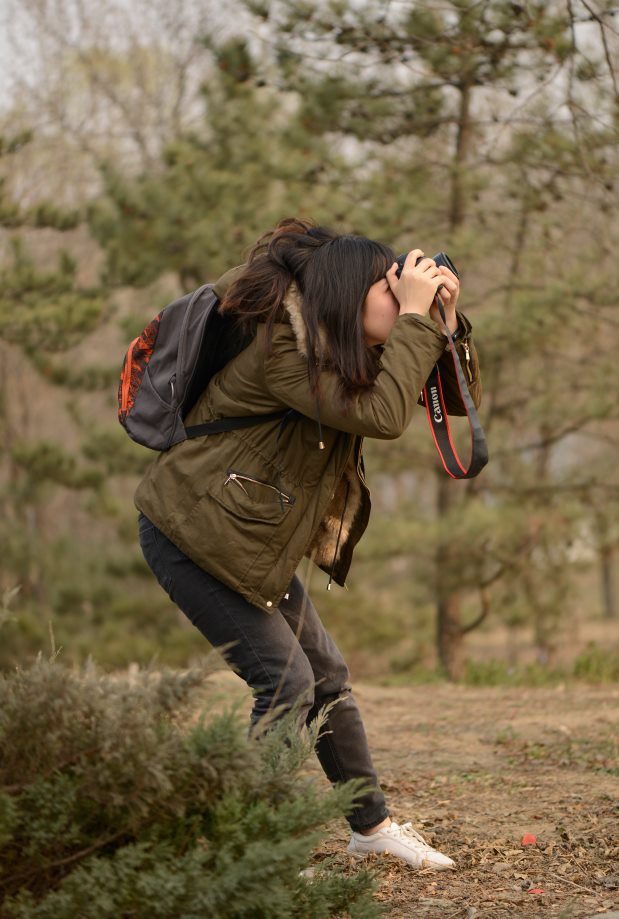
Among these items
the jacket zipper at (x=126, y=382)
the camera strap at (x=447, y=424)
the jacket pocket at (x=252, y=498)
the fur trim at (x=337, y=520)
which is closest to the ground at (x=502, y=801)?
the fur trim at (x=337, y=520)

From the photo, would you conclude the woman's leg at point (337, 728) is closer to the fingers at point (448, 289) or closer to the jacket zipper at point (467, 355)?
the jacket zipper at point (467, 355)

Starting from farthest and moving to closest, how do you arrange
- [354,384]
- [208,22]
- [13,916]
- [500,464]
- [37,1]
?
[37,1]
[208,22]
[500,464]
[354,384]
[13,916]

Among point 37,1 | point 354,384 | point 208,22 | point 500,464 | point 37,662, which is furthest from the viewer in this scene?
point 37,1

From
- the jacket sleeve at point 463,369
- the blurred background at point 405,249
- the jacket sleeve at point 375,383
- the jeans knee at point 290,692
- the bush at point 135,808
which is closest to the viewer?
the bush at point 135,808

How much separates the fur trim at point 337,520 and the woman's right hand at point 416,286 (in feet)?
1.79

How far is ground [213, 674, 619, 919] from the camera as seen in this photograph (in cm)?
298

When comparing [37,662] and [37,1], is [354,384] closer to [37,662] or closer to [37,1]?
[37,662]

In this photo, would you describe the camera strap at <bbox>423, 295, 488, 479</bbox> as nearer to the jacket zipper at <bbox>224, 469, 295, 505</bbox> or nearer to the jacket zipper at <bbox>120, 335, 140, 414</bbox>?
the jacket zipper at <bbox>224, 469, 295, 505</bbox>

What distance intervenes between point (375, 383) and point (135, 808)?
3.97 feet

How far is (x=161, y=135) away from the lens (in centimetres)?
1459

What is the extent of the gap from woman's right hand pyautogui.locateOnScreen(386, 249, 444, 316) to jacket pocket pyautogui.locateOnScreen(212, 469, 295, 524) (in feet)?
1.90

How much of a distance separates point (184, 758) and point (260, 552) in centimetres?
75

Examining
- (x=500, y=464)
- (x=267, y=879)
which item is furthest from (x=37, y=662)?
(x=500, y=464)

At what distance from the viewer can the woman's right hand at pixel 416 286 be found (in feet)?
9.41
